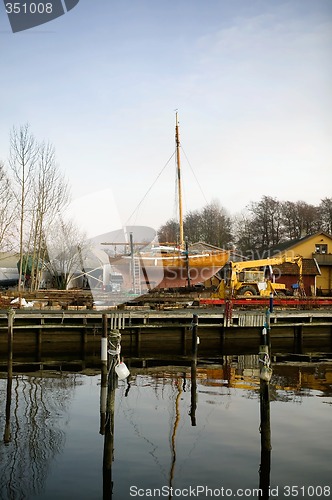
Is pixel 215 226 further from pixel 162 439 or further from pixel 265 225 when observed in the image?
pixel 162 439

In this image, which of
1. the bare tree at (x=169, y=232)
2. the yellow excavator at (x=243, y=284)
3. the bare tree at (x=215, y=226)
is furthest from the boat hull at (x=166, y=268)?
the bare tree at (x=169, y=232)

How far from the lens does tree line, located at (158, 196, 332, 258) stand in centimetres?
7969

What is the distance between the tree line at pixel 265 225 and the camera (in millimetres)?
79688

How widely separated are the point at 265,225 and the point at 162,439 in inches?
2800

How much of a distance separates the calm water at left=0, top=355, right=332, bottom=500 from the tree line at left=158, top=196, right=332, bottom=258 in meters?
59.4

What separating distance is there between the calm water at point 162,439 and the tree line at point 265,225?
59381 mm

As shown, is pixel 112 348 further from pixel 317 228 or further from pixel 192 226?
pixel 192 226

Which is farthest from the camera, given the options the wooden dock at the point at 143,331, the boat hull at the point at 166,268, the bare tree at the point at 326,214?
the bare tree at the point at 326,214

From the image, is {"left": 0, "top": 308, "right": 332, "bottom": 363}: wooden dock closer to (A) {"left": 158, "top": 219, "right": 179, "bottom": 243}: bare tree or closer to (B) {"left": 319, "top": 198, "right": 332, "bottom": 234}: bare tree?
(B) {"left": 319, "top": 198, "right": 332, "bottom": 234}: bare tree

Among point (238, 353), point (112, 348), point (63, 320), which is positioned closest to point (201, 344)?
point (238, 353)

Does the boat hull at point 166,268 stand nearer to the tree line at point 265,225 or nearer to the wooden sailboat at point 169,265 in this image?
the wooden sailboat at point 169,265

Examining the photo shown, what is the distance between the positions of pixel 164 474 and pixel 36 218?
35.3 metres

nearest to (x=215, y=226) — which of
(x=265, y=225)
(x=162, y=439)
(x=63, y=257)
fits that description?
(x=265, y=225)

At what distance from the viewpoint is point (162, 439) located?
12930mm
